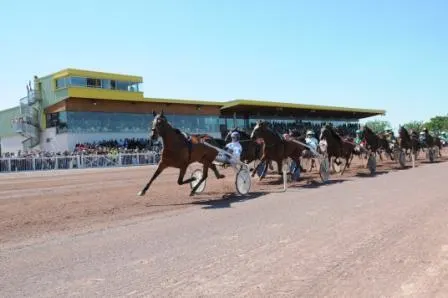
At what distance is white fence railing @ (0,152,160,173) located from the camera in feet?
116

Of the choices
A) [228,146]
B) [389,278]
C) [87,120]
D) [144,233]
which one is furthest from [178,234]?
[87,120]

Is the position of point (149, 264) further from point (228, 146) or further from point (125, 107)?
point (125, 107)

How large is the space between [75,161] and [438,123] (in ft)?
281

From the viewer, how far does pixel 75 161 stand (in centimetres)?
3806

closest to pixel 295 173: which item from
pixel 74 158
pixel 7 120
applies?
pixel 74 158

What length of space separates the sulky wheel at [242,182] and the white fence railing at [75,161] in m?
26.0

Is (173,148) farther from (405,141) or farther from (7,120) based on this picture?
(7,120)

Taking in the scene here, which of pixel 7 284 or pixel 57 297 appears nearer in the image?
pixel 57 297

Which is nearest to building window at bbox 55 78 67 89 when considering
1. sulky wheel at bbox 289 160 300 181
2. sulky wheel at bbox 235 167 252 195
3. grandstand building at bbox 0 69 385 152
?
grandstand building at bbox 0 69 385 152

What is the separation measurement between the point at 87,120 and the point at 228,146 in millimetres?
35806

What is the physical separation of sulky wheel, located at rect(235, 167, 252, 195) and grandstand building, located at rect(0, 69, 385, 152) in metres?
36.4

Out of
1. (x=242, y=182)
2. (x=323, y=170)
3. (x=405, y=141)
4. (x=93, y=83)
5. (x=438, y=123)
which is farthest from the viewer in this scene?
(x=438, y=123)

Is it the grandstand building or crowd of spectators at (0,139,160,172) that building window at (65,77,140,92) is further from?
crowd of spectators at (0,139,160,172)

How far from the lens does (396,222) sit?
8.28 m
